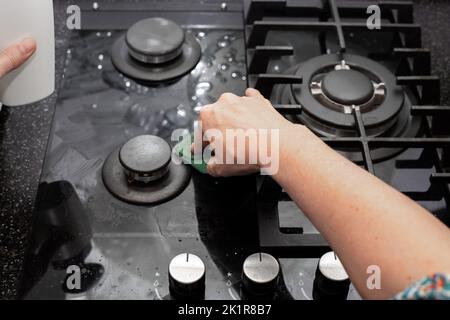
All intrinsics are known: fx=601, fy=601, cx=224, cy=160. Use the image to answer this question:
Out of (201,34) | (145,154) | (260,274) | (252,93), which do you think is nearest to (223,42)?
(201,34)

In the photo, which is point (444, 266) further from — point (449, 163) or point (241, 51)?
point (241, 51)

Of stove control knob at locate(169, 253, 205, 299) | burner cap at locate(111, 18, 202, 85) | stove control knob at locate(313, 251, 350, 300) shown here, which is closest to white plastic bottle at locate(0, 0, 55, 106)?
burner cap at locate(111, 18, 202, 85)

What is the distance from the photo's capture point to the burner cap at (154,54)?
0.96 meters

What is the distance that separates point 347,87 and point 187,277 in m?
0.39

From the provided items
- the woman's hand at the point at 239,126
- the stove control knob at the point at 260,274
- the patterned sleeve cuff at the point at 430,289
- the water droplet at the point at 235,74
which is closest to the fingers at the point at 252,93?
the woman's hand at the point at 239,126

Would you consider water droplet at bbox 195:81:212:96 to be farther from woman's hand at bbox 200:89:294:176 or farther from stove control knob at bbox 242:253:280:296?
stove control knob at bbox 242:253:280:296

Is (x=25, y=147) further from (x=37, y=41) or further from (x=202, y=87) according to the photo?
(x=202, y=87)

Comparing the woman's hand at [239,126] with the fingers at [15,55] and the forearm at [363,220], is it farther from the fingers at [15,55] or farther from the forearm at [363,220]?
the fingers at [15,55]

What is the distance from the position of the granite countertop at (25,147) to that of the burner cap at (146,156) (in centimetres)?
15

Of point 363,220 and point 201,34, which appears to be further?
point 201,34

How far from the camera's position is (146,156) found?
82 cm

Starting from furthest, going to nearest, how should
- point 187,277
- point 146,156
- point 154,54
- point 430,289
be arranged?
1. point 154,54
2. point 146,156
3. point 187,277
4. point 430,289

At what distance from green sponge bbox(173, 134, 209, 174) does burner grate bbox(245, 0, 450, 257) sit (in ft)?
0.30
